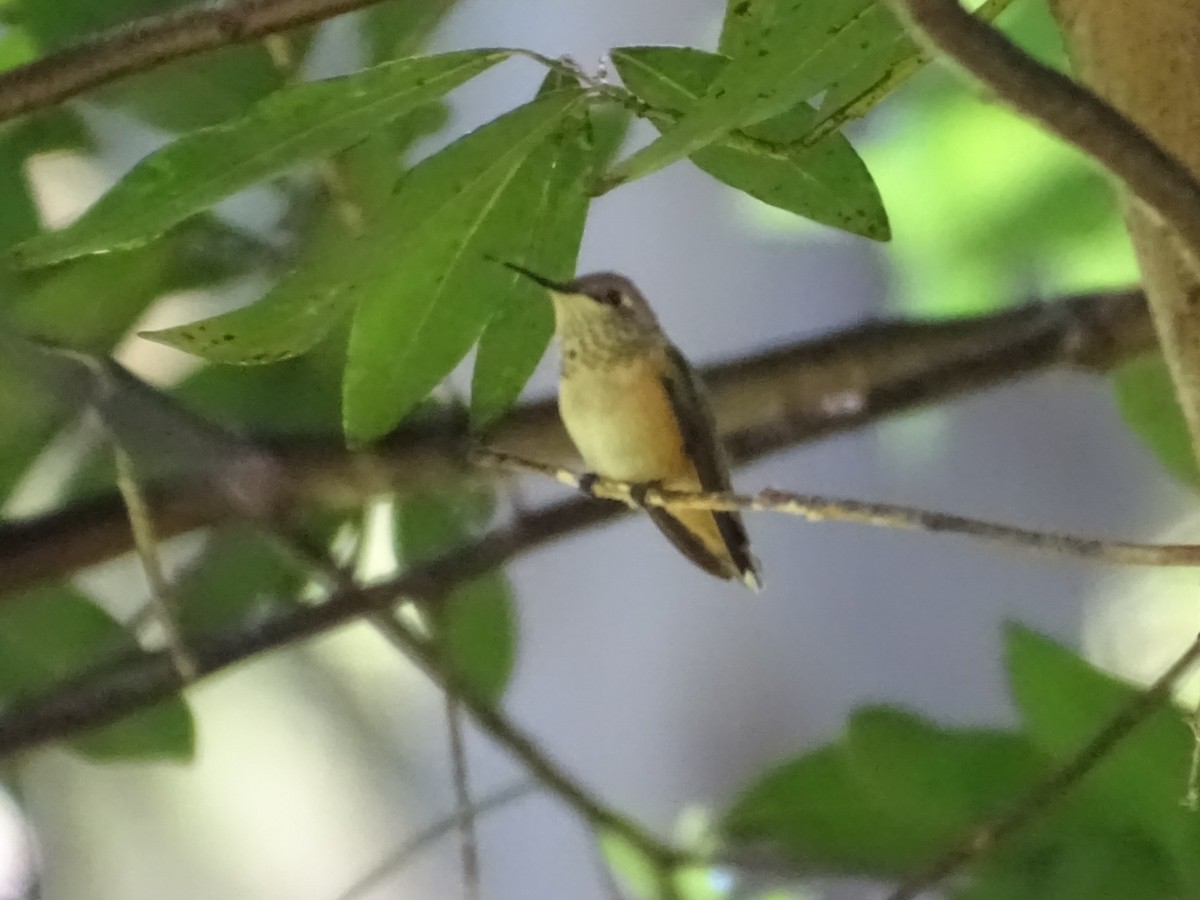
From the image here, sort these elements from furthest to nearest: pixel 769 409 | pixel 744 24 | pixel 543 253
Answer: pixel 769 409 < pixel 543 253 < pixel 744 24

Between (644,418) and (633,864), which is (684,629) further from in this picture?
(644,418)

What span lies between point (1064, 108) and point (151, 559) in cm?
58

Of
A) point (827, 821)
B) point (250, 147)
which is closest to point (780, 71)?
point (250, 147)

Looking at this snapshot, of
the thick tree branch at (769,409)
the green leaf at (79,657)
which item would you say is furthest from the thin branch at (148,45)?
the green leaf at (79,657)

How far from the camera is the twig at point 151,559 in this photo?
693 mm

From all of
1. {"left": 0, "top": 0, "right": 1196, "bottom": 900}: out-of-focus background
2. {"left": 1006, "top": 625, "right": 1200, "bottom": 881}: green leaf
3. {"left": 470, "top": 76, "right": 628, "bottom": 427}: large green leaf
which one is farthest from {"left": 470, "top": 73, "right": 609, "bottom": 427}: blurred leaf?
{"left": 0, "top": 0, "right": 1196, "bottom": 900}: out-of-focus background

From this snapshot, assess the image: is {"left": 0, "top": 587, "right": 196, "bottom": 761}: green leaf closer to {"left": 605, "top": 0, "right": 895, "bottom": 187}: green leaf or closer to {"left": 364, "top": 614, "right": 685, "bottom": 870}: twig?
{"left": 364, "top": 614, "right": 685, "bottom": 870}: twig

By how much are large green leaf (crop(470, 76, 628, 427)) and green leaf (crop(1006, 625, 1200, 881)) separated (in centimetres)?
34

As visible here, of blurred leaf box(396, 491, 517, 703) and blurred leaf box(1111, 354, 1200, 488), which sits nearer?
blurred leaf box(1111, 354, 1200, 488)

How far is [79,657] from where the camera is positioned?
2.61ft

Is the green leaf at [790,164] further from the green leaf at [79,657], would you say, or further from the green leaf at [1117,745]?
the green leaf at [79,657]

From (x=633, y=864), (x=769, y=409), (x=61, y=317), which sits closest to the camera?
(x=61, y=317)

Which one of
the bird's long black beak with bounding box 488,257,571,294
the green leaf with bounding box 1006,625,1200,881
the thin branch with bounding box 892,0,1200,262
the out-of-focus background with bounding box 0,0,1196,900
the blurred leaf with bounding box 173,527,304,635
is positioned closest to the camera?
the thin branch with bounding box 892,0,1200,262

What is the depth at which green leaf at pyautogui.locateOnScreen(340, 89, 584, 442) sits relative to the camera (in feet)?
1.37
